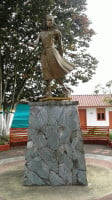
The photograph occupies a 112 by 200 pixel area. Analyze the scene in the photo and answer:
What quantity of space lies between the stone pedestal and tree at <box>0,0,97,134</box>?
19.7 feet

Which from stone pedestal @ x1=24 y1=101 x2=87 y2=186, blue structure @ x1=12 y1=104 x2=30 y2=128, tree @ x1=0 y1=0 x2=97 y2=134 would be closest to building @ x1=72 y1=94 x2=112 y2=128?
blue structure @ x1=12 y1=104 x2=30 y2=128

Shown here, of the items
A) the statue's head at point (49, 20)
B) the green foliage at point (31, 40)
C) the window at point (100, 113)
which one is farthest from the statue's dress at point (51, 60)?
the window at point (100, 113)

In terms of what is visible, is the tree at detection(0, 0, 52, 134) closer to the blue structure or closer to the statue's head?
the blue structure

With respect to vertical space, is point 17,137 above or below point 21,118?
below

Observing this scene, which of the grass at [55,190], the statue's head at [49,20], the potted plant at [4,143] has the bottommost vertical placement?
the grass at [55,190]

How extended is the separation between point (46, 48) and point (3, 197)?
3.57 meters

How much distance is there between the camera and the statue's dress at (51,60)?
5.46m

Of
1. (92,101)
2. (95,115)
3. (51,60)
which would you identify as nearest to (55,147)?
(51,60)

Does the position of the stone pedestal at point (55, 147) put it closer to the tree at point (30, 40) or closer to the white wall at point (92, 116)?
the tree at point (30, 40)

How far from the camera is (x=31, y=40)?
1177 centimetres

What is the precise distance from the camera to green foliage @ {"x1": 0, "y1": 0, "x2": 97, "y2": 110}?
1071 cm

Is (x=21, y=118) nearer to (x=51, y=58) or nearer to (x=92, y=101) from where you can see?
(x=51, y=58)

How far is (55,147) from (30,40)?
787 centimetres

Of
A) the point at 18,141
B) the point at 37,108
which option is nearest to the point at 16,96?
the point at 18,141
